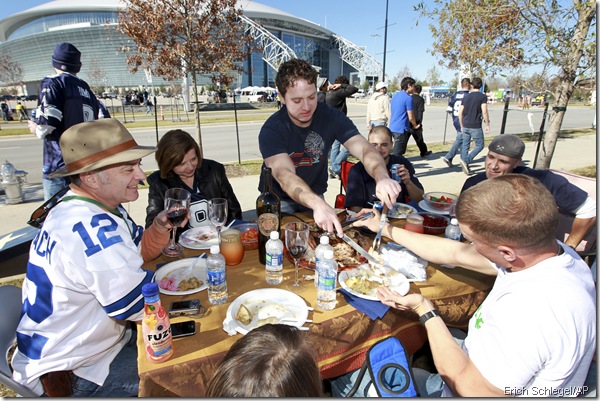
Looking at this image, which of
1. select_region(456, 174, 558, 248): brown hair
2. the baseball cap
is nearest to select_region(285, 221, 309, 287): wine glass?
select_region(456, 174, 558, 248): brown hair

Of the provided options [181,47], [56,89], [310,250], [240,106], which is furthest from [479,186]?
[240,106]

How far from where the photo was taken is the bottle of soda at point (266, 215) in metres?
2.21

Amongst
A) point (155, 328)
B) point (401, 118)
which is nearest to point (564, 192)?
point (155, 328)

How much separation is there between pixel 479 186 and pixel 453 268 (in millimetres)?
976

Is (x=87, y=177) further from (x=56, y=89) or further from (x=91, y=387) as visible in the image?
(x=56, y=89)

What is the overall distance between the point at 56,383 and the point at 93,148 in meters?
1.23

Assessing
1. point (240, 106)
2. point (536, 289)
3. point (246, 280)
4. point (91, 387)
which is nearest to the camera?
point (536, 289)

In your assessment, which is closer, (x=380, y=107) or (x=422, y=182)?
(x=422, y=182)

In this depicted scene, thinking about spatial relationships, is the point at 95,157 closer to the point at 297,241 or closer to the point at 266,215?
the point at 266,215

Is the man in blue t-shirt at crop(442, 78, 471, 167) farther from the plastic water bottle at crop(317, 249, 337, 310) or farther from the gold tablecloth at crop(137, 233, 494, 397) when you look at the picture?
the plastic water bottle at crop(317, 249, 337, 310)

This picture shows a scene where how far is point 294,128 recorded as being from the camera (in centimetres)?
323

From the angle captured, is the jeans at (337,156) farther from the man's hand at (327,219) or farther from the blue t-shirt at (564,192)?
the man's hand at (327,219)

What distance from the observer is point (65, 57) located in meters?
4.27

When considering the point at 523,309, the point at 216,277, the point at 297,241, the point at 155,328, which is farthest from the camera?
the point at 297,241
